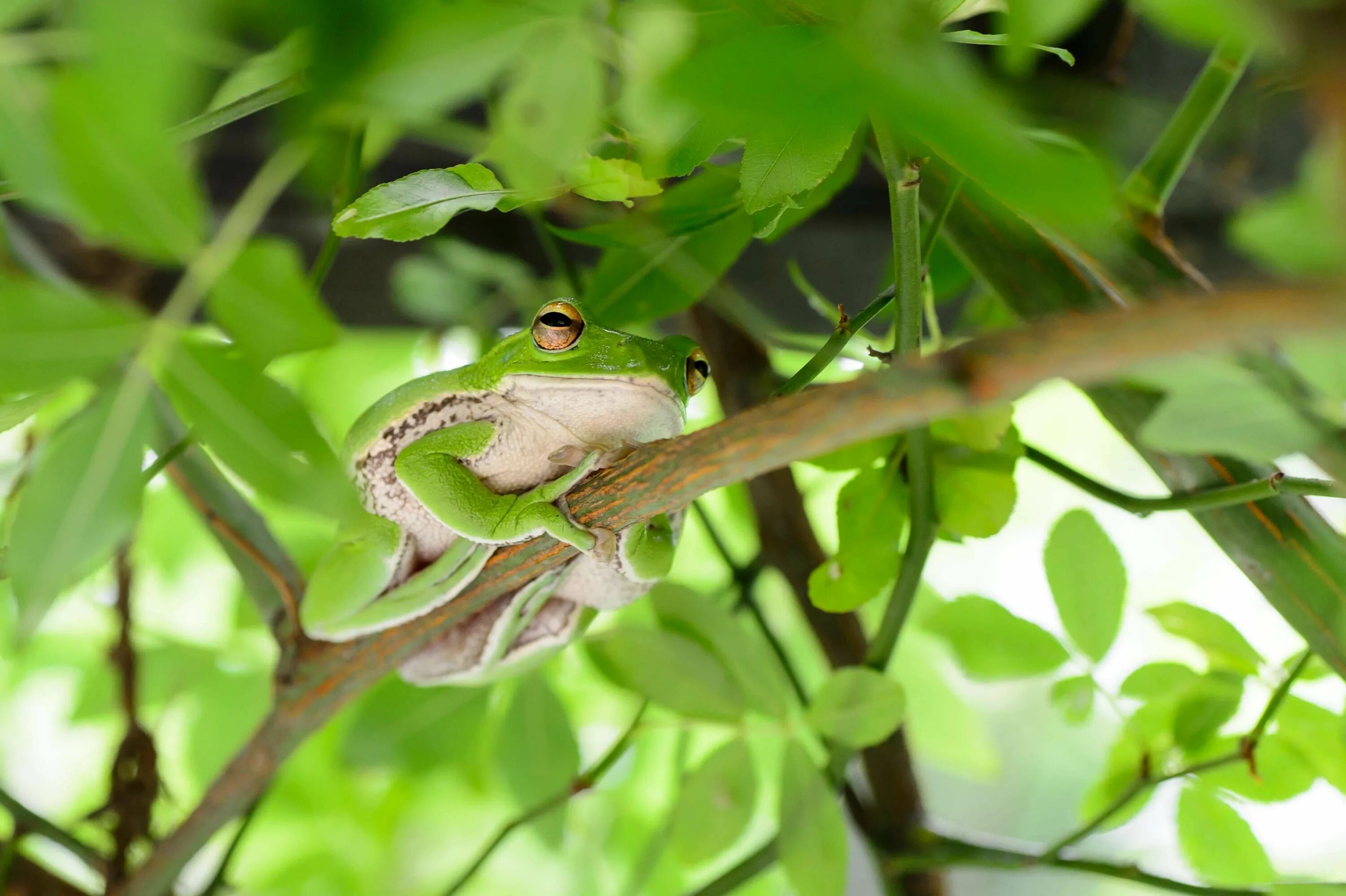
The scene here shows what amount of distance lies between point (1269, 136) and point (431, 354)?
1.29m

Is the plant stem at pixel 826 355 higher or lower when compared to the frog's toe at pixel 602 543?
higher

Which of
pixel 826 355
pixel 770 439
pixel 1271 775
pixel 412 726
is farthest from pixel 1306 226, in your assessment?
pixel 412 726

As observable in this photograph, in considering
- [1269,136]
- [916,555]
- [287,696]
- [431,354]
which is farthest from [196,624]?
[1269,136]

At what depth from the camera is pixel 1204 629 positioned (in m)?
0.87

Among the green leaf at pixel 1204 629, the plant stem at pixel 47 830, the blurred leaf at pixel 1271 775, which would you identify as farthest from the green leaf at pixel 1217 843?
the plant stem at pixel 47 830

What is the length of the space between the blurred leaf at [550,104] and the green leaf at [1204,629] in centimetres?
67

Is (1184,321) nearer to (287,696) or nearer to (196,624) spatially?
(287,696)

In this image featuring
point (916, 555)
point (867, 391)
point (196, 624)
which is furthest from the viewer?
point (196, 624)

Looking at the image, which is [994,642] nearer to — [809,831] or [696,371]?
[809,831]

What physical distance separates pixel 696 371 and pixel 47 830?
83 centimetres

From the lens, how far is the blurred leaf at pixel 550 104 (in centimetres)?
43

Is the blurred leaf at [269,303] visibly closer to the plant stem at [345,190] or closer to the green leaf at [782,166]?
the green leaf at [782,166]

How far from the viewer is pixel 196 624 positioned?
6.39 feet

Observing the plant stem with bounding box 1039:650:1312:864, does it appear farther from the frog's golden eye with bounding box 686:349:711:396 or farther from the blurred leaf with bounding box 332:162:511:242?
the blurred leaf with bounding box 332:162:511:242
